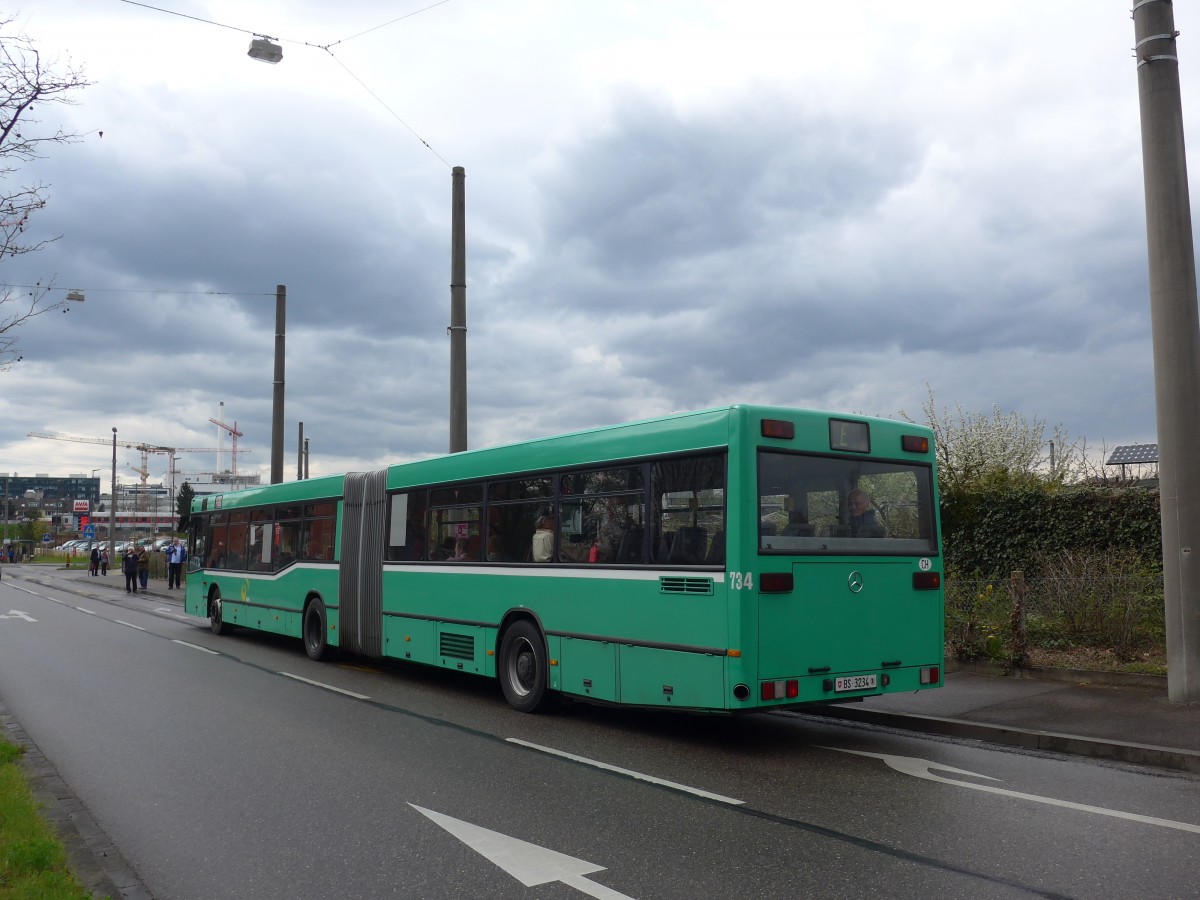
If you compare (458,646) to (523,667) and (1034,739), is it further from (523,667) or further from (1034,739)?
(1034,739)

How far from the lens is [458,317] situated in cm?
1730

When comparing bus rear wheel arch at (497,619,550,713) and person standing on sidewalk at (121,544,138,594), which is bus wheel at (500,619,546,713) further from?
person standing on sidewalk at (121,544,138,594)

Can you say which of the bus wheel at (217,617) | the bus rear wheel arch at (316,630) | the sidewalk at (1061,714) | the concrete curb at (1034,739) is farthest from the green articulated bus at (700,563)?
the bus wheel at (217,617)

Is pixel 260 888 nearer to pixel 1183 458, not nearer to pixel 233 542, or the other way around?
pixel 1183 458

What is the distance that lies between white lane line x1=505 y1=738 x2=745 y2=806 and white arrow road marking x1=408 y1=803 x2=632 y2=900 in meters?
1.61

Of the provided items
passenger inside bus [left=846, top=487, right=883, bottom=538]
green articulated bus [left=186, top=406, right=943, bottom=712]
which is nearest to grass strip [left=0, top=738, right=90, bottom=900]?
green articulated bus [left=186, top=406, right=943, bottom=712]

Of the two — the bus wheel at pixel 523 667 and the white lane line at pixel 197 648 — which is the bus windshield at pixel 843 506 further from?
the white lane line at pixel 197 648

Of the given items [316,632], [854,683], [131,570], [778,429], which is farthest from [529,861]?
[131,570]

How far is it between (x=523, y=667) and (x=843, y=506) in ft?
12.9

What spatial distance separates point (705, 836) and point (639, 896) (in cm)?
111

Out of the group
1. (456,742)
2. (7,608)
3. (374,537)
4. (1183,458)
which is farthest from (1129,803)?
(7,608)

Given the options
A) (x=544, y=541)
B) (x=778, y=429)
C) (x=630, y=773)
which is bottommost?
(x=630, y=773)

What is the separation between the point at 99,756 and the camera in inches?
328

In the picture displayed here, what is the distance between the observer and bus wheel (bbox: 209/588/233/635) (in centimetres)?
1998
